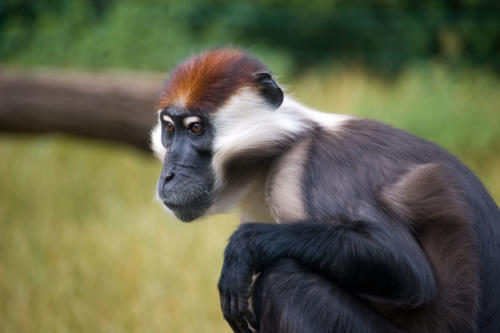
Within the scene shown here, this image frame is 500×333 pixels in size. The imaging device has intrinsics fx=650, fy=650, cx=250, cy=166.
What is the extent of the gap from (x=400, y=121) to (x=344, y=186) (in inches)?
269

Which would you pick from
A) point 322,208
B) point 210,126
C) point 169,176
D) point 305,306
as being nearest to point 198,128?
point 210,126

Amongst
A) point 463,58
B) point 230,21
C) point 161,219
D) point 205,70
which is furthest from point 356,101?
point 205,70

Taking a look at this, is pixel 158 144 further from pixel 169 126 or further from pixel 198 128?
pixel 198 128

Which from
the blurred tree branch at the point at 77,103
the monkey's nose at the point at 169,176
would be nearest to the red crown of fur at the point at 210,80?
the monkey's nose at the point at 169,176

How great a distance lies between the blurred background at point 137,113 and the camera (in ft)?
19.2

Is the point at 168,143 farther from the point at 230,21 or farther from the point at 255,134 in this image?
the point at 230,21

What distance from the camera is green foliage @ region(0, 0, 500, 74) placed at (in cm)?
979

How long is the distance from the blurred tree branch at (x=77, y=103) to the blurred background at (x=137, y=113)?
0.02 m

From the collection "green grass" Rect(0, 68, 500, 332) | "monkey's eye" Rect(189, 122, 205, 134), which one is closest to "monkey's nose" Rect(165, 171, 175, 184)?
"monkey's eye" Rect(189, 122, 205, 134)

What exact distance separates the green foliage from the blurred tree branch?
152 centimetres

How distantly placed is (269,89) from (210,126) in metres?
0.37

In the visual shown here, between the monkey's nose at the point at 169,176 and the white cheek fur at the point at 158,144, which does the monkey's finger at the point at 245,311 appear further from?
the white cheek fur at the point at 158,144

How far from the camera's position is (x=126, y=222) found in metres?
7.45

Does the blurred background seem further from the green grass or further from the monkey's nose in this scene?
the monkey's nose
